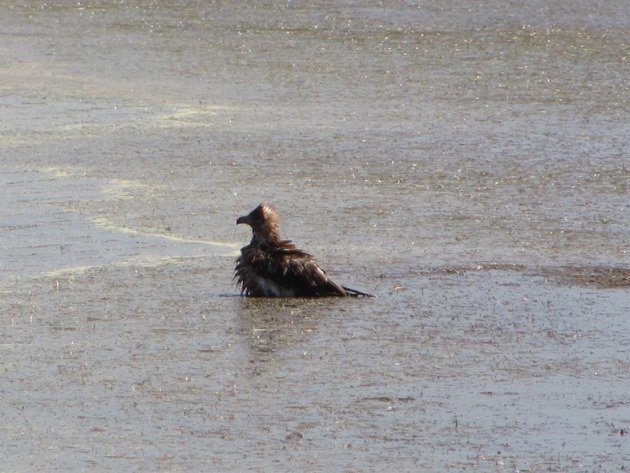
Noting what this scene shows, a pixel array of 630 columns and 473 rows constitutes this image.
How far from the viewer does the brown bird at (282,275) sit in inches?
316

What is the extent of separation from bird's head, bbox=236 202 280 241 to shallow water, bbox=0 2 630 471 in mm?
275

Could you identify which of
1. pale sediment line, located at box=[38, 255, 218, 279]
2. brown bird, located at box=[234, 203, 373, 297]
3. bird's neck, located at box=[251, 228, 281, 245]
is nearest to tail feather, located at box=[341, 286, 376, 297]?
brown bird, located at box=[234, 203, 373, 297]

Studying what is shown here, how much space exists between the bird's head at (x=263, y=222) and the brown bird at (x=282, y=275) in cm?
14

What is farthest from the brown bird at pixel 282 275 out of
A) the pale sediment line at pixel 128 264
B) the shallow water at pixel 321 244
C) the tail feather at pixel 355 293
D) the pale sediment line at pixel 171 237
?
the pale sediment line at pixel 171 237

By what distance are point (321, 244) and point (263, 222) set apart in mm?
688

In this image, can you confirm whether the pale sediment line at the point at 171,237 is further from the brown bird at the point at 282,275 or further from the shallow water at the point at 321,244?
the brown bird at the point at 282,275

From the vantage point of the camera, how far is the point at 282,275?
8.12 m

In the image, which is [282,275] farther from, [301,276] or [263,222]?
[263,222]

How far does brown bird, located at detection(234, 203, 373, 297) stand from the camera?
8039mm

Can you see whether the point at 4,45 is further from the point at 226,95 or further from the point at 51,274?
the point at 51,274

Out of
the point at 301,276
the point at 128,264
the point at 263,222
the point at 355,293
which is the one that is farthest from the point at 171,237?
the point at 355,293

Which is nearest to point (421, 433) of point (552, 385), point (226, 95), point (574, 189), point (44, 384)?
point (552, 385)

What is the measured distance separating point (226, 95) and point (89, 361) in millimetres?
7470

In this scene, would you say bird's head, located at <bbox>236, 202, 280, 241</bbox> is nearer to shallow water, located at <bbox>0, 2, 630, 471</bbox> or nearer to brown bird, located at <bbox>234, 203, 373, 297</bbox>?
brown bird, located at <bbox>234, 203, 373, 297</bbox>
